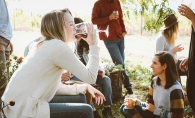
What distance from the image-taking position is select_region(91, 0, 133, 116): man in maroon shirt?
4168 millimetres

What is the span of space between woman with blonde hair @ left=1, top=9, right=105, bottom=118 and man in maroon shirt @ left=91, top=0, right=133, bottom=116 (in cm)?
218

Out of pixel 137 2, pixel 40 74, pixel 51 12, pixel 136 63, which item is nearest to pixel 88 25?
pixel 51 12

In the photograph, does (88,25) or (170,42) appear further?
(170,42)

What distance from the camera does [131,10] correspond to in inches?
218

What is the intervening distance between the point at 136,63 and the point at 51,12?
4211mm

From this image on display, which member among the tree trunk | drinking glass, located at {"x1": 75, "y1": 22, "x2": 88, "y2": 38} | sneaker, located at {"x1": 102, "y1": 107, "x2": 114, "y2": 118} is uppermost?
drinking glass, located at {"x1": 75, "y1": 22, "x2": 88, "y2": 38}

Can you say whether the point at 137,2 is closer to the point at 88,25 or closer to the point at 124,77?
the point at 124,77

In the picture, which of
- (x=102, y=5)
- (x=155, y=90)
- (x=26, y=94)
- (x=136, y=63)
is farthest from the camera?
(x=136, y=63)

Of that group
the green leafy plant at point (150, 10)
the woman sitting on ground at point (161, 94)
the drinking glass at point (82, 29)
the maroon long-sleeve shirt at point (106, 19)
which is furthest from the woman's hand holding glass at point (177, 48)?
the drinking glass at point (82, 29)

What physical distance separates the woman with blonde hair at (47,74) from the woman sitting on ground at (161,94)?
76 cm

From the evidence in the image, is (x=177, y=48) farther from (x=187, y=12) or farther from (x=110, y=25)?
(x=187, y=12)

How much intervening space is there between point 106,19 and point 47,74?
7.75ft

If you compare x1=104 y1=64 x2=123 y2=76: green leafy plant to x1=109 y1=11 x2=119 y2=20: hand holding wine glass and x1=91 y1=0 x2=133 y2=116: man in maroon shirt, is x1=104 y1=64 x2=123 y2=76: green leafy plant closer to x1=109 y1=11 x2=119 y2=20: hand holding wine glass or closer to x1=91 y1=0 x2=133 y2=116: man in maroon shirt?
x1=91 y1=0 x2=133 y2=116: man in maroon shirt

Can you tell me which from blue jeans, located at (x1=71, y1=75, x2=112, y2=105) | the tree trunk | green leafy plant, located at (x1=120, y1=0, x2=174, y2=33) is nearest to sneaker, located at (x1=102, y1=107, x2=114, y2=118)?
blue jeans, located at (x1=71, y1=75, x2=112, y2=105)
